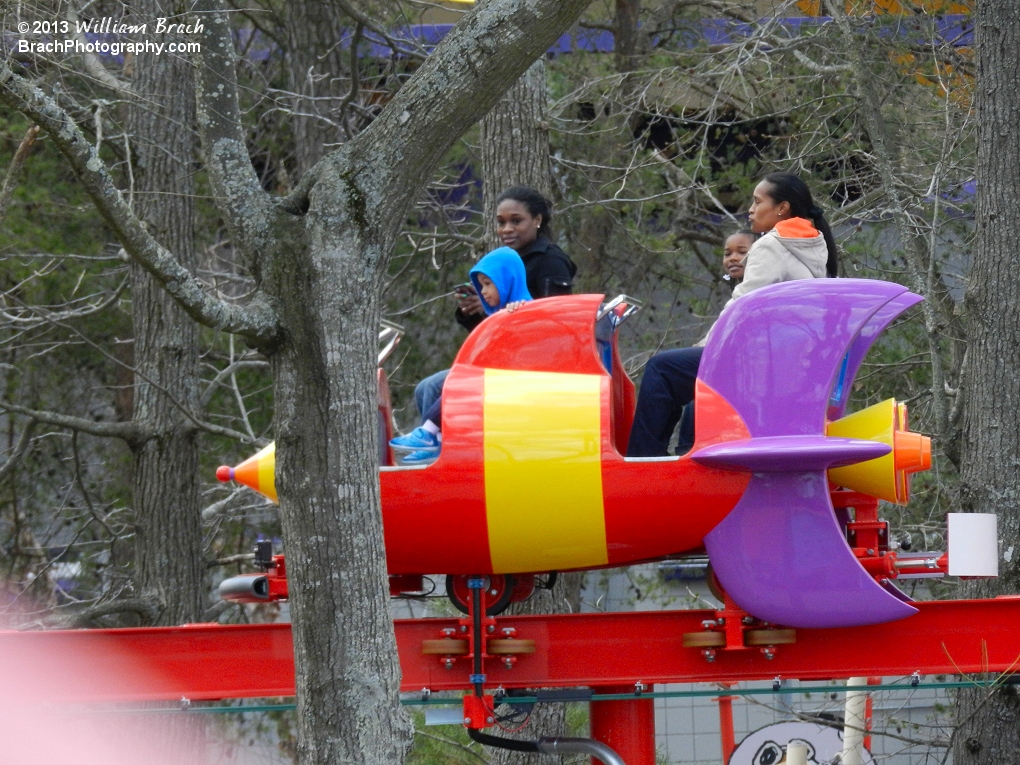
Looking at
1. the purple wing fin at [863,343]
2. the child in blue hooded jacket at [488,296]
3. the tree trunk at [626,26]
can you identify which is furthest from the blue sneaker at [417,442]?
the tree trunk at [626,26]

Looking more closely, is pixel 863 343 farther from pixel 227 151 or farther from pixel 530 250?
pixel 227 151

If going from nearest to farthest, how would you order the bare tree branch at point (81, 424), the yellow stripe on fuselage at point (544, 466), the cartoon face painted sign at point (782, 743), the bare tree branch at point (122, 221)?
the bare tree branch at point (122, 221) → the yellow stripe on fuselage at point (544, 466) → the cartoon face painted sign at point (782, 743) → the bare tree branch at point (81, 424)

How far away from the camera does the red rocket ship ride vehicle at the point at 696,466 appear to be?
15.2 ft

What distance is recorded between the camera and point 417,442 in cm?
489

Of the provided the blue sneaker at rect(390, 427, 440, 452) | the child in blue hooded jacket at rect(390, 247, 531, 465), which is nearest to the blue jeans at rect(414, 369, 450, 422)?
the child in blue hooded jacket at rect(390, 247, 531, 465)

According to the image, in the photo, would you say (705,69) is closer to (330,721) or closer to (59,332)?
(59,332)

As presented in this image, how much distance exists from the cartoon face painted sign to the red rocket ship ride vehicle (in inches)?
84.6

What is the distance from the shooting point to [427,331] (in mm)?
11422

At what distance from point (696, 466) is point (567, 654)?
976 mm

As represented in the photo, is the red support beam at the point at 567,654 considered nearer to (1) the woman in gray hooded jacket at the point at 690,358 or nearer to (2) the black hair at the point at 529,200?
(1) the woman in gray hooded jacket at the point at 690,358

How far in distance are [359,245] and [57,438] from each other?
857 centimetres

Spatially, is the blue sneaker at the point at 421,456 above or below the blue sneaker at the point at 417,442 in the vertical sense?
below

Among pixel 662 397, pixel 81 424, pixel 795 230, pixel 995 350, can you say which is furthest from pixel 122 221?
pixel 81 424

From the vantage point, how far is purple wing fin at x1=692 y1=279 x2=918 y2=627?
4645 millimetres
